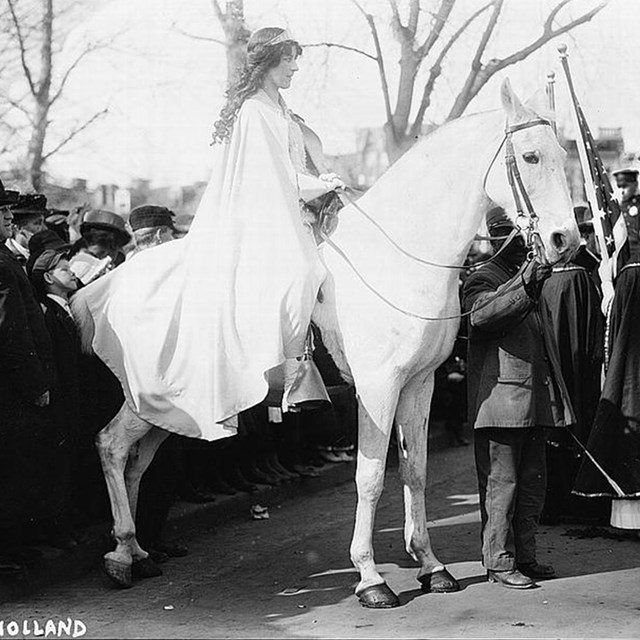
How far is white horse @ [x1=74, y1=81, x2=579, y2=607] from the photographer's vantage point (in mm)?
6125

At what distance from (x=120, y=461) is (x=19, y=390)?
0.89 metres

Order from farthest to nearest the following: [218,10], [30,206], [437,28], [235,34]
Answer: [30,206] → [437,28] → [235,34] → [218,10]

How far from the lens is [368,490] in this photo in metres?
6.25

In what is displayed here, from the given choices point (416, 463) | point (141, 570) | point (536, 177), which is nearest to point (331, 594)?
point (416, 463)

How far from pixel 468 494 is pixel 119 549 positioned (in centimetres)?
422

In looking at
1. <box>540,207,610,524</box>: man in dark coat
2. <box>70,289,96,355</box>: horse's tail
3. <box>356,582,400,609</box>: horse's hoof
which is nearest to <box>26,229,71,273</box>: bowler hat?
<box>70,289,96,355</box>: horse's tail

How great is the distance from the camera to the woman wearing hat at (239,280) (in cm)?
609

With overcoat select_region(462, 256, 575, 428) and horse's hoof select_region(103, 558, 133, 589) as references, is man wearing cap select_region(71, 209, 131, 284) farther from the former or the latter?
overcoat select_region(462, 256, 575, 428)

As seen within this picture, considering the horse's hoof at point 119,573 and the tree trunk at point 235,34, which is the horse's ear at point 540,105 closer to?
the tree trunk at point 235,34

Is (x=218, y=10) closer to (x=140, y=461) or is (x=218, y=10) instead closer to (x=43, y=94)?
(x=43, y=94)

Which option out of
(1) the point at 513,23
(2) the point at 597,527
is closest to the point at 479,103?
(1) the point at 513,23

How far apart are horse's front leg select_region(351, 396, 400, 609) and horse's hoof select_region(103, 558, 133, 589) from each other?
54.3 inches

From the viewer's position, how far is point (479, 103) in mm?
8602

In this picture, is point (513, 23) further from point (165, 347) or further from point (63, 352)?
point (63, 352)
